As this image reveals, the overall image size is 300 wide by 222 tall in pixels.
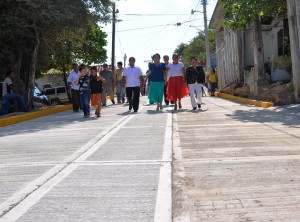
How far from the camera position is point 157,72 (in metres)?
15.2

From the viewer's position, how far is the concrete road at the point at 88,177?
420 cm

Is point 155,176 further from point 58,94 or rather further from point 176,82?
point 58,94

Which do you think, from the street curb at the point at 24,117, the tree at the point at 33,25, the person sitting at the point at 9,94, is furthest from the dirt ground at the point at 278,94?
the person sitting at the point at 9,94

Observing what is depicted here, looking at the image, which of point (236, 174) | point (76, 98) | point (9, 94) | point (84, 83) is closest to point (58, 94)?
point (76, 98)

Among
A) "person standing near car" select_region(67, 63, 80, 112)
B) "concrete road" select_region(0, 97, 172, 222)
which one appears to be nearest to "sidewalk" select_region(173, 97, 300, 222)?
"concrete road" select_region(0, 97, 172, 222)

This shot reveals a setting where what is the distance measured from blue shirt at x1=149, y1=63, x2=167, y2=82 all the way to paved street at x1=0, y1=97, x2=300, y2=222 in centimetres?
605

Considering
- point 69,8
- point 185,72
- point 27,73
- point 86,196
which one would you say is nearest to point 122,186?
point 86,196

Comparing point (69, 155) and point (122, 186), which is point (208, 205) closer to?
point (122, 186)

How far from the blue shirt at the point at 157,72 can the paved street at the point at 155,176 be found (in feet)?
19.9

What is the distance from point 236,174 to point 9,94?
12765mm

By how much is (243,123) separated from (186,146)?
10.5ft

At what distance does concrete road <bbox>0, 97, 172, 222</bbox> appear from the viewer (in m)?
4.20

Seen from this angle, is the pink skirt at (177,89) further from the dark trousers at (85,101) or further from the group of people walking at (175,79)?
the dark trousers at (85,101)

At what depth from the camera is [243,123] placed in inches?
405
